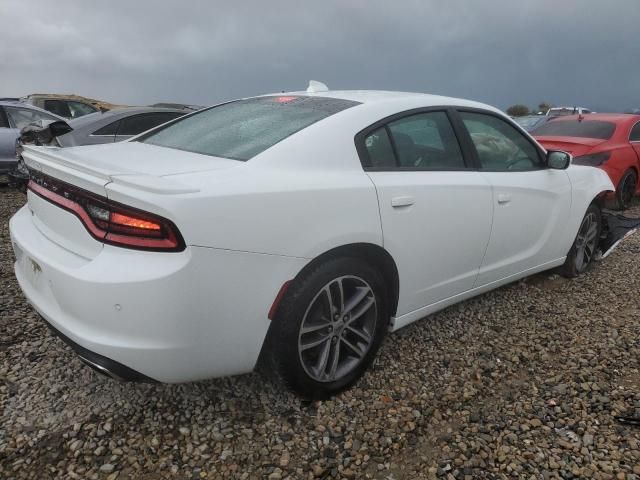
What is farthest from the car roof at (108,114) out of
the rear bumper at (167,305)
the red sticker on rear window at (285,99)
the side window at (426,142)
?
the side window at (426,142)

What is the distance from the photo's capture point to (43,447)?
2035 mm

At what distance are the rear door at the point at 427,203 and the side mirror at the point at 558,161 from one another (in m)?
0.92

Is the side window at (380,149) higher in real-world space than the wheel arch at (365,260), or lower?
higher

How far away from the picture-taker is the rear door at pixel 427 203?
2418 millimetres

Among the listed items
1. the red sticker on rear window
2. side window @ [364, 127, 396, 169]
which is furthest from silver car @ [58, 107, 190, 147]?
side window @ [364, 127, 396, 169]

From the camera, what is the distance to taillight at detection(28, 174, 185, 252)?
1750mm

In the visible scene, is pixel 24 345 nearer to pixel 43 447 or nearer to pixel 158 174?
pixel 43 447

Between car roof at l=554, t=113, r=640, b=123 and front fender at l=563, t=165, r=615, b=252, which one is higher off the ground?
car roof at l=554, t=113, r=640, b=123

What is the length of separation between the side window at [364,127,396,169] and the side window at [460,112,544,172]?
0.75 metres

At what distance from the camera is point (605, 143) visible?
6.48 m

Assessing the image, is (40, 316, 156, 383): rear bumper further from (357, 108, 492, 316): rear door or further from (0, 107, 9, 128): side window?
(0, 107, 9, 128): side window

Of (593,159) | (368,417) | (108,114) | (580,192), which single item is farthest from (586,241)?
(108,114)

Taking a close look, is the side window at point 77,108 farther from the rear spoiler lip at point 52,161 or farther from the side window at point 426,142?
the side window at point 426,142

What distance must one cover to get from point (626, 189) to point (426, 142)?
5.59m
